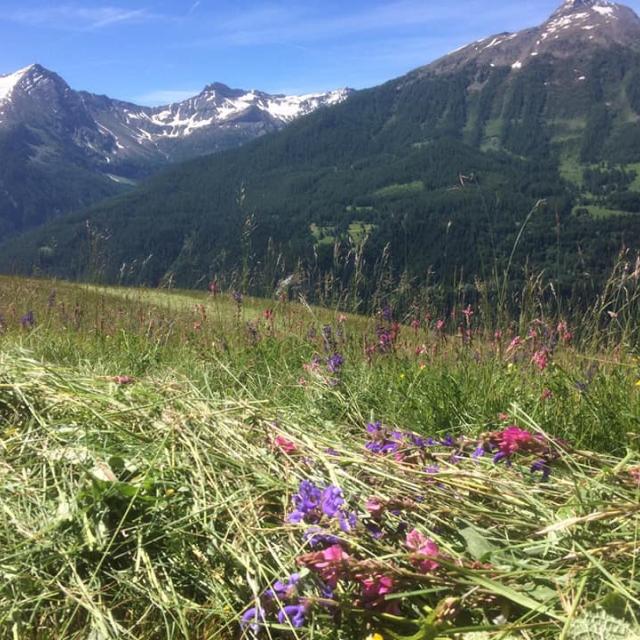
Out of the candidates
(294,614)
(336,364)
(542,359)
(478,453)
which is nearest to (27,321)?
(336,364)

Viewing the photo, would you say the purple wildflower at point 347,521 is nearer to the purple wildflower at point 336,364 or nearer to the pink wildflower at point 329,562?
the pink wildflower at point 329,562

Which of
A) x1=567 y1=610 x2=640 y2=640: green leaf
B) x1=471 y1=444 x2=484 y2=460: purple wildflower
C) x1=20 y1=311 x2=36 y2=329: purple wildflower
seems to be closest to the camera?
x1=567 y1=610 x2=640 y2=640: green leaf

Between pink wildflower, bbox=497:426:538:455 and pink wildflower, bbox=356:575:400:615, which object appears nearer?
pink wildflower, bbox=356:575:400:615

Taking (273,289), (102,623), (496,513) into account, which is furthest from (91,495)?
(273,289)

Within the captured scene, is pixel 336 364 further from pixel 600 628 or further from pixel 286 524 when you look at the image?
pixel 600 628

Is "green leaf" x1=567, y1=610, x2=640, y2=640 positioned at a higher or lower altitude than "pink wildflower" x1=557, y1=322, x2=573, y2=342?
higher

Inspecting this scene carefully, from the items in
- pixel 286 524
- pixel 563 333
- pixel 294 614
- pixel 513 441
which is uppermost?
pixel 513 441

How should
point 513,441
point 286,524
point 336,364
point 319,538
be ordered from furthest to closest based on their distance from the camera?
point 336,364 < point 513,441 < point 286,524 < point 319,538

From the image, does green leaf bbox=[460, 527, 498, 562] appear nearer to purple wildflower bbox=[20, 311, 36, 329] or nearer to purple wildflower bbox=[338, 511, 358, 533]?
purple wildflower bbox=[338, 511, 358, 533]

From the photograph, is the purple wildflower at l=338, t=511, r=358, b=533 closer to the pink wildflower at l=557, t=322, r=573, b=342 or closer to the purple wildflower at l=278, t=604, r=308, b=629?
the purple wildflower at l=278, t=604, r=308, b=629

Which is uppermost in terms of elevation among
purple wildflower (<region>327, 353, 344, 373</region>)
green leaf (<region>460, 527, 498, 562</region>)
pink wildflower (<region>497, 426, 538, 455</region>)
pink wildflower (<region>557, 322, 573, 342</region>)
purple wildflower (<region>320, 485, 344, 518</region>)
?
pink wildflower (<region>497, 426, 538, 455</region>)

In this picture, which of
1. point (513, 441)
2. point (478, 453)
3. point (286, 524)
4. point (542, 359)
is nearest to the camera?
point (286, 524)

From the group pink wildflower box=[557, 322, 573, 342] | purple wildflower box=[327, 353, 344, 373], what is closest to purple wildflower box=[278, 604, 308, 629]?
purple wildflower box=[327, 353, 344, 373]

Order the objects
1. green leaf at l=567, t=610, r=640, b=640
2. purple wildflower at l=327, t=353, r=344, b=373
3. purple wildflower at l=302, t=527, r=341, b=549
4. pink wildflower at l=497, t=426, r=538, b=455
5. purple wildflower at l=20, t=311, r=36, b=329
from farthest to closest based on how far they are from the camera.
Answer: purple wildflower at l=20, t=311, r=36, b=329 < purple wildflower at l=327, t=353, r=344, b=373 < pink wildflower at l=497, t=426, r=538, b=455 < purple wildflower at l=302, t=527, r=341, b=549 < green leaf at l=567, t=610, r=640, b=640
